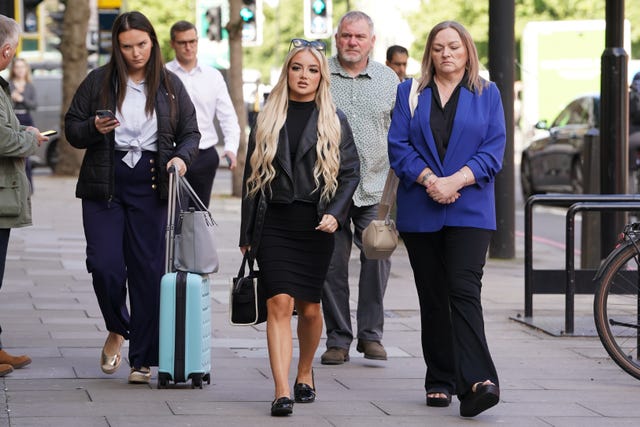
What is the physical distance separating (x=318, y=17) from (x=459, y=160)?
65.3 feet

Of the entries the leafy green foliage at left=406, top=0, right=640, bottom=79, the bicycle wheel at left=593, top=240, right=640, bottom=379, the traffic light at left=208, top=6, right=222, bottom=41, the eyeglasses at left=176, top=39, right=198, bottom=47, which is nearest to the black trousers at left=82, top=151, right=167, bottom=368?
the bicycle wheel at left=593, top=240, right=640, bottom=379

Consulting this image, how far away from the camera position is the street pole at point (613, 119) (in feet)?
35.8

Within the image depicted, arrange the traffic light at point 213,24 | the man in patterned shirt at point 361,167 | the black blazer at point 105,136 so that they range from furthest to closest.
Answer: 1. the traffic light at point 213,24
2. the man in patterned shirt at point 361,167
3. the black blazer at point 105,136

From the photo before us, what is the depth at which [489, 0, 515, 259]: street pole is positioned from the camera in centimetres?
1400

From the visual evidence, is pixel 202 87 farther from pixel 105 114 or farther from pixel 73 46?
pixel 73 46

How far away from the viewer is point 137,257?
7465mm

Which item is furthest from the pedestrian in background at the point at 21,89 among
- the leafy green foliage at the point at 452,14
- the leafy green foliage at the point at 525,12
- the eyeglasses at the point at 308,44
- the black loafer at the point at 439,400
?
the leafy green foliage at the point at 525,12

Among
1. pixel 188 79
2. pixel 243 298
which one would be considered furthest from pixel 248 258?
pixel 188 79

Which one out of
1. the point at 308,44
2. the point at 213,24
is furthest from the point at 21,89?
the point at 308,44

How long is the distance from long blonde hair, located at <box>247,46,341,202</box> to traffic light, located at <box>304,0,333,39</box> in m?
19.6

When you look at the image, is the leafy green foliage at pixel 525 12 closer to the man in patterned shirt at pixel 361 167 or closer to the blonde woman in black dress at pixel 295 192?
the man in patterned shirt at pixel 361 167

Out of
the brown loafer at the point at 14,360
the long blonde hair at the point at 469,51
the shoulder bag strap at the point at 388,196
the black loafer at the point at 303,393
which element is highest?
the long blonde hair at the point at 469,51

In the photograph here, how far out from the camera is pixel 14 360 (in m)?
7.66

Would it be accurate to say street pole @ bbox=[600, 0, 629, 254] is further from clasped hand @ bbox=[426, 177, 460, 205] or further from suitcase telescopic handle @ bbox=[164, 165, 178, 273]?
suitcase telescopic handle @ bbox=[164, 165, 178, 273]
